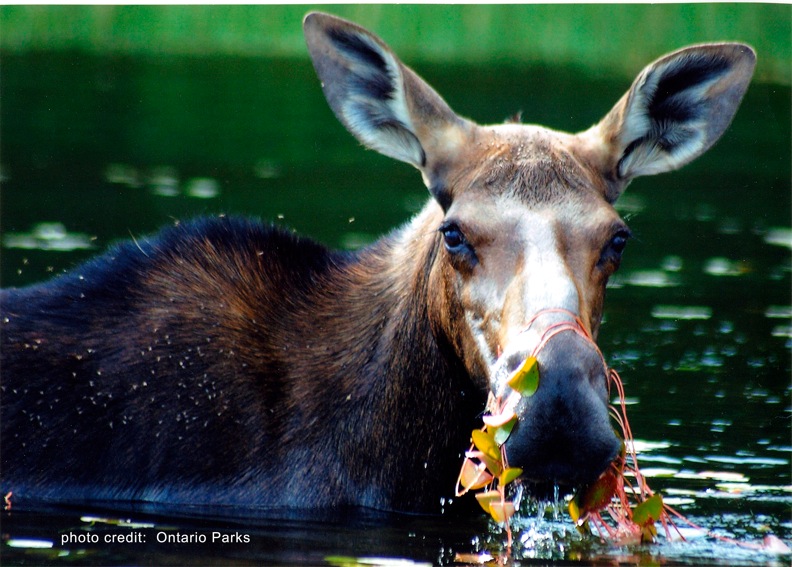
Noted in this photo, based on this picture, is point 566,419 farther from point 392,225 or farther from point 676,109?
point 392,225

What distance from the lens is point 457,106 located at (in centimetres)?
1870

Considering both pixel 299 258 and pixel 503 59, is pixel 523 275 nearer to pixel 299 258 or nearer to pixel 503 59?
pixel 299 258

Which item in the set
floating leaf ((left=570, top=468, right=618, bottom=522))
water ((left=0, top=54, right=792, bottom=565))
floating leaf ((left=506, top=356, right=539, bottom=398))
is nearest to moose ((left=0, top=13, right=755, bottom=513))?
water ((left=0, top=54, right=792, bottom=565))

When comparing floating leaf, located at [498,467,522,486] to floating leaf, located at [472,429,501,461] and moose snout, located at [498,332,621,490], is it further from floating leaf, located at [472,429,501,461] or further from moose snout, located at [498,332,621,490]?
floating leaf, located at [472,429,501,461]

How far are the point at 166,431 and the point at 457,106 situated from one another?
11327mm

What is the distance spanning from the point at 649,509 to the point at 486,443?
1253mm

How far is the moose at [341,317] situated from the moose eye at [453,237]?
1 cm

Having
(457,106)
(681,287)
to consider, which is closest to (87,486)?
(681,287)

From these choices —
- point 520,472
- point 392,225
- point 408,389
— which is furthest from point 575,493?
point 392,225

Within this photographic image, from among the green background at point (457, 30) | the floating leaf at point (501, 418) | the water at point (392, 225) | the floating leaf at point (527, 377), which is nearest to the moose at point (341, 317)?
the water at point (392, 225)

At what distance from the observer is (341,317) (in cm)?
820

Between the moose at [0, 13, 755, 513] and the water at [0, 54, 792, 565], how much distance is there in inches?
12.5

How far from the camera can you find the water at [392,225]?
7.65m

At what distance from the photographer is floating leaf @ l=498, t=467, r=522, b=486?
6.20 meters
